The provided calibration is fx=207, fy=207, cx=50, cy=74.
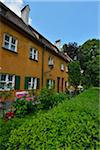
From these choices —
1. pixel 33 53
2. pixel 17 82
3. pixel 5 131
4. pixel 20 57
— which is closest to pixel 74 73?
pixel 33 53

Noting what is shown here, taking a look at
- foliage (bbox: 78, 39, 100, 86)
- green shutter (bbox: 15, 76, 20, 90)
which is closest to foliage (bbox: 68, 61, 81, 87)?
foliage (bbox: 78, 39, 100, 86)

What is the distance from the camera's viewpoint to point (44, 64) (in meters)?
20.9

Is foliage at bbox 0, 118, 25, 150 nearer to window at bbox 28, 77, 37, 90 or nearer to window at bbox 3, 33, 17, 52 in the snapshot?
window at bbox 3, 33, 17, 52

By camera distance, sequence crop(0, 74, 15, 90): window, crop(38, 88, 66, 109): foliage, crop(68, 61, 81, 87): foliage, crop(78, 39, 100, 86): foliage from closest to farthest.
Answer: crop(38, 88, 66, 109): foliage → crop(0, 74, 15, 90): window → crop(68, 61, 81, 87): foliage → crop(78, 39, 100, 86): foliage

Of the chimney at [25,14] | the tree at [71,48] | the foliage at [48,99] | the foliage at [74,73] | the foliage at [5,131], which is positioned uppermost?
the tree at [71,48]

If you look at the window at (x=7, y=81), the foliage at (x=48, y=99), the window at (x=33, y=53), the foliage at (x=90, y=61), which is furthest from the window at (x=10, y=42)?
the foliage at (x=90, y=61)

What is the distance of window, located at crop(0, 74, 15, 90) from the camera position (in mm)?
13203

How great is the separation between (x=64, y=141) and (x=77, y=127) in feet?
0.93

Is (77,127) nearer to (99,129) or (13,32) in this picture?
(99,129)

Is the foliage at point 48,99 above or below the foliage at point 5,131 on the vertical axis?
above

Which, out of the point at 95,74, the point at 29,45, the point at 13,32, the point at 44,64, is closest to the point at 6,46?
the point at 13,32

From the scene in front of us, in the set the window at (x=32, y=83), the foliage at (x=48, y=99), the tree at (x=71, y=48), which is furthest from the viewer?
the tree at (x=71, y=48)

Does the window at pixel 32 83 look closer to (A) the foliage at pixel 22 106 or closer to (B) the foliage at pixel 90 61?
(A) the foliage at pixel 22 106

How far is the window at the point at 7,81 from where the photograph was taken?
43.3 ft
